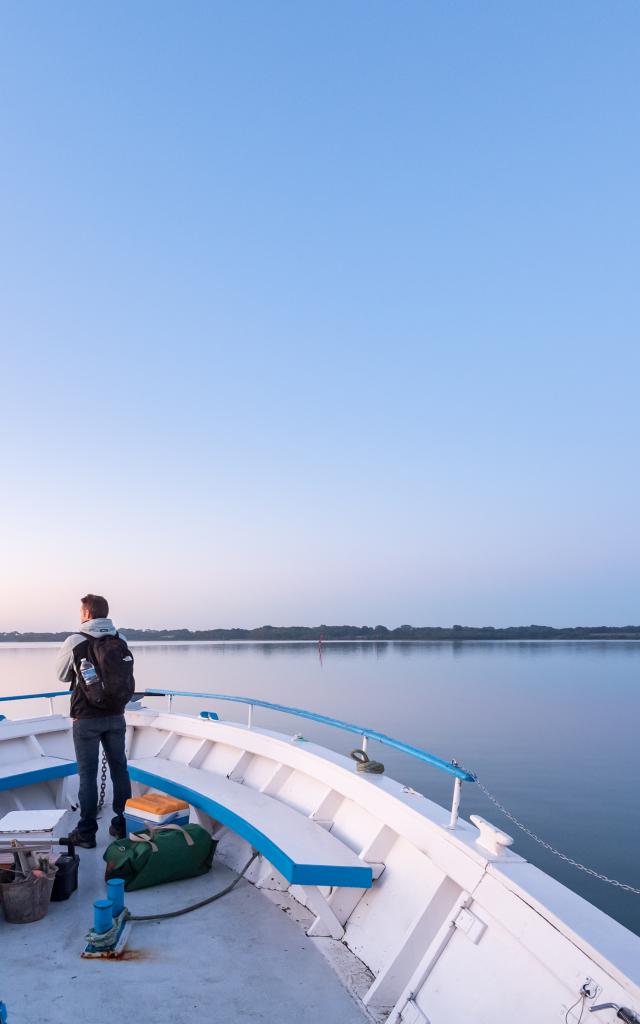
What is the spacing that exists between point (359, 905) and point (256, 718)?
1307cm

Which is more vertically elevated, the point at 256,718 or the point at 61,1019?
the point at 61,1019

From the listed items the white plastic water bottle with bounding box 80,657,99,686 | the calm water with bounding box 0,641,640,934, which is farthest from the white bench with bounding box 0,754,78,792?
the calm water with bounding box 0,641,640,934

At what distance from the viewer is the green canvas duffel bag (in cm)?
398

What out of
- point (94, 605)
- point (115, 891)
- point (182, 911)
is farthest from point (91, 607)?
point (182, 911)

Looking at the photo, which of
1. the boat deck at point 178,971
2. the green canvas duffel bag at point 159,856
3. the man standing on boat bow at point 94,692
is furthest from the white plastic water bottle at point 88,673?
the boat deck at point 178,971

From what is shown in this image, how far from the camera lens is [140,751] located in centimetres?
623

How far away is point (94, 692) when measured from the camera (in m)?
4.36

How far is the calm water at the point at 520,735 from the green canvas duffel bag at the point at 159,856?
3.70m

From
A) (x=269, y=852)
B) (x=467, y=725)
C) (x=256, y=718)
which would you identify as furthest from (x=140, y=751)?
(x=467, y=725)

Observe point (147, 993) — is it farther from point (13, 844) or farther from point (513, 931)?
point (513, 931)

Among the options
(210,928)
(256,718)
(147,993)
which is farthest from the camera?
(256,718)

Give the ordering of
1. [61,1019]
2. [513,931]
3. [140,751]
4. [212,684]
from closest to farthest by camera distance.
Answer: [513,931], [61,1019], [140,751], [212,684]

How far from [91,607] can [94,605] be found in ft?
0.08

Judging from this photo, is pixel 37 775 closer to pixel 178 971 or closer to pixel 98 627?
pixel 98 627
